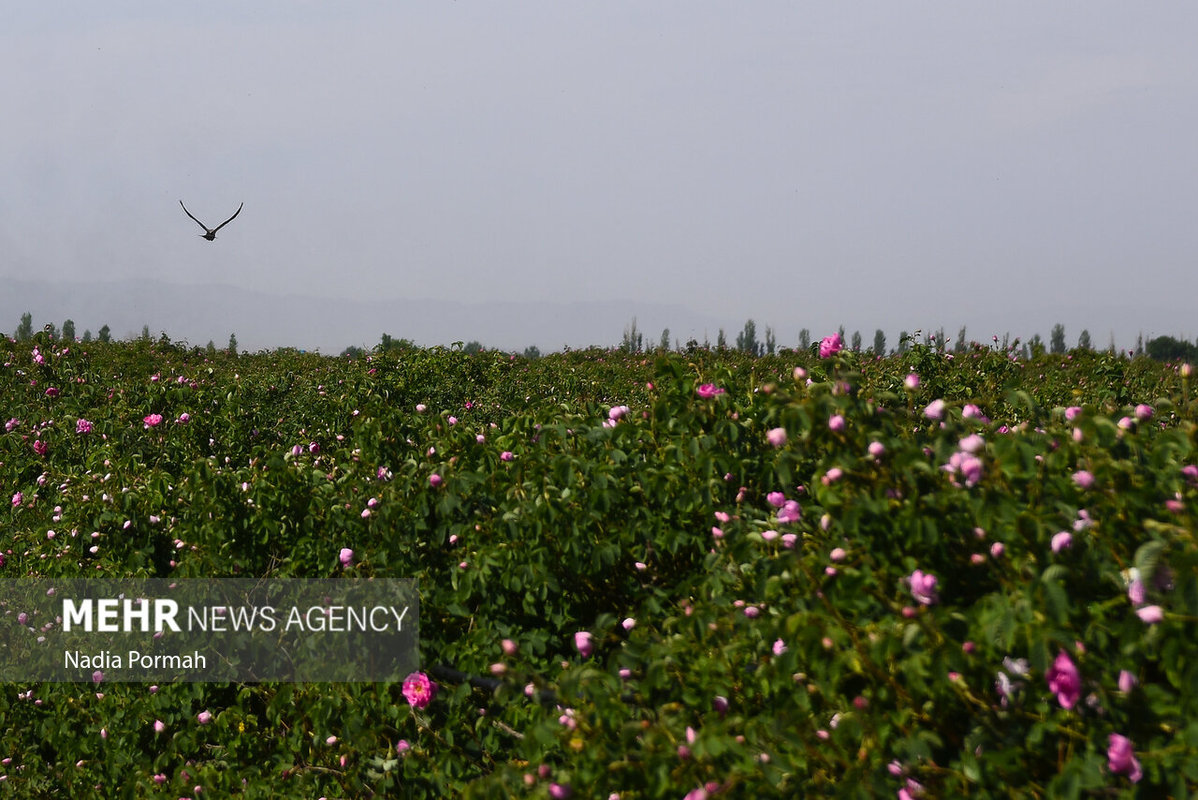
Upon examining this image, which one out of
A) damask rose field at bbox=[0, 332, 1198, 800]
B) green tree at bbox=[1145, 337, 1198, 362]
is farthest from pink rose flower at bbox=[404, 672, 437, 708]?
green tree at bbox=[1145, 337, 1198, 362]

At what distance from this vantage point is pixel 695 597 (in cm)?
357

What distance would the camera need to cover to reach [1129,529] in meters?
2.31

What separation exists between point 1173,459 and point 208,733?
169 inches

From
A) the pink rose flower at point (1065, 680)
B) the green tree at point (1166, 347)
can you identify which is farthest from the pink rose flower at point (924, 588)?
the green tree at point (1166, 347)

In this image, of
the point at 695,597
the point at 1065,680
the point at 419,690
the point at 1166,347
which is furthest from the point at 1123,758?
the point at 1166,347

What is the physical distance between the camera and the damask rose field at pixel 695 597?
2168mm

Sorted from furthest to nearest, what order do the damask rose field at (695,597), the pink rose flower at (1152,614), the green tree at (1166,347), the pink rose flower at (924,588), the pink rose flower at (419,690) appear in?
1. the green tree at (1166,347)
2. the pink rose flower at (419,690)
3. the pink rose flower at (924,588)
4. the damask rose field at (695,597)
5. the pink rose flower at (1152,614)

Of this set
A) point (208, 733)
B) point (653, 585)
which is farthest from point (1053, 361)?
point (208, 733)

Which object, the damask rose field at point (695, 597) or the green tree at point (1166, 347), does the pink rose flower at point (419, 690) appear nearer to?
the damask rose field at point (695, 597)

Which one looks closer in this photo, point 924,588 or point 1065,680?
point 1065,680

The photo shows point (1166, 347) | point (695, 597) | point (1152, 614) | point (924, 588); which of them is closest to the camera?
point (1152, 614)

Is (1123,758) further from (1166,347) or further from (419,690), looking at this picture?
(1166,347)

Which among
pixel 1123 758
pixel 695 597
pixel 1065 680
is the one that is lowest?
pixel 695 597

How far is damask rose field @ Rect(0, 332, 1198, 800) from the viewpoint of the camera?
217 centimetres
